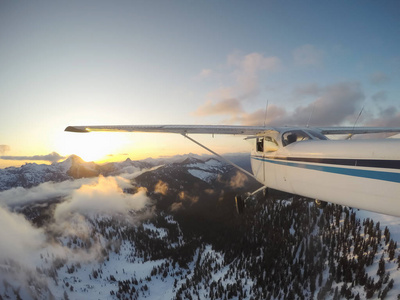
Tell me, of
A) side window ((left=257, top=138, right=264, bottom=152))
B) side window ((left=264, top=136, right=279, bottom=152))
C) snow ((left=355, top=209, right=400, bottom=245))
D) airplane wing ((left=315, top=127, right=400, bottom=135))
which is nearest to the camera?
side window ((left=264, top=136, right=279, bottom=152))

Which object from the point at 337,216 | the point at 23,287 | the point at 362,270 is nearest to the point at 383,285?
the point at 362,270

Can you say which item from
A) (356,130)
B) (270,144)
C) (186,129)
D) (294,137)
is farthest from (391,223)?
(186,129)

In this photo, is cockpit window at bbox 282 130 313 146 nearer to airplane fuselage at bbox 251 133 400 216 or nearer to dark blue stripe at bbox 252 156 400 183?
airplane fuselage at bbox 251 133 400 216

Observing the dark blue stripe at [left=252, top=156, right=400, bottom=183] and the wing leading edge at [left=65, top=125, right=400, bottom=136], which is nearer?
the dark blue stripe at [left=252, top=156, right=400, bottom=183]

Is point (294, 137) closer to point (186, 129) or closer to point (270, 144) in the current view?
point (270, 144)

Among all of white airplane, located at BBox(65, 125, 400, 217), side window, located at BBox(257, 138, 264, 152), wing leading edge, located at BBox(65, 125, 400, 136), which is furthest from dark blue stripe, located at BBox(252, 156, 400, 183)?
wing leading edge, located at BBox(65, 125, 400, 136)

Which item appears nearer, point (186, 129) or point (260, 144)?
point (186, 129)

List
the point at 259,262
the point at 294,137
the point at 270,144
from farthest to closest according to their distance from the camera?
the point at 259,262 → the point at 270,144 → the point at 294,137
